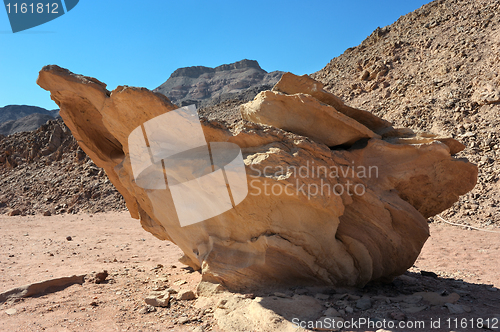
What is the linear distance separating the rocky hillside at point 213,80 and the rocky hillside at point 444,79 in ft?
142

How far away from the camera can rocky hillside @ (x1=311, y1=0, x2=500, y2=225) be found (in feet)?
42.0

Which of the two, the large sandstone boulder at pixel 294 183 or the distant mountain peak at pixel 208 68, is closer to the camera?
the large sandstone boulder at pixel 294 183

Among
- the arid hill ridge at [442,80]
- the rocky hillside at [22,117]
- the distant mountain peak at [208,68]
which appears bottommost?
the arid hill ridge at [442,80]

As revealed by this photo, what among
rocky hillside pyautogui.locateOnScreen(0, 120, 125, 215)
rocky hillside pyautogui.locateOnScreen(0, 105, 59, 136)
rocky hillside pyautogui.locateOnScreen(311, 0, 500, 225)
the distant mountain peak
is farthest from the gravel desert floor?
the distant mountain peak

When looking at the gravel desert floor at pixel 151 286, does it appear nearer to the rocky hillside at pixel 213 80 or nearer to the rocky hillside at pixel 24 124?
the rocky hillside at pixel 24 124

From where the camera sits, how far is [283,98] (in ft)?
16.4

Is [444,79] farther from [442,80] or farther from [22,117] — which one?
[22,117]

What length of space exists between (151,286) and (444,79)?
62.3 ft

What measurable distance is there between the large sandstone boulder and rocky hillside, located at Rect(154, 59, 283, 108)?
63.2m

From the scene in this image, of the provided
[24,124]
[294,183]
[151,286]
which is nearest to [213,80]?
[24,124]

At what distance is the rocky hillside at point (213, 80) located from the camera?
7150 centimetres

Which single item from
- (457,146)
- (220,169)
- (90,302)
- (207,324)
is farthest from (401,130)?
(90,302)

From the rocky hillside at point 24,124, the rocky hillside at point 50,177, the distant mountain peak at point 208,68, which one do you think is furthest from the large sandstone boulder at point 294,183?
the distant mountain peak at point 208,68

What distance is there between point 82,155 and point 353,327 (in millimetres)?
25962
